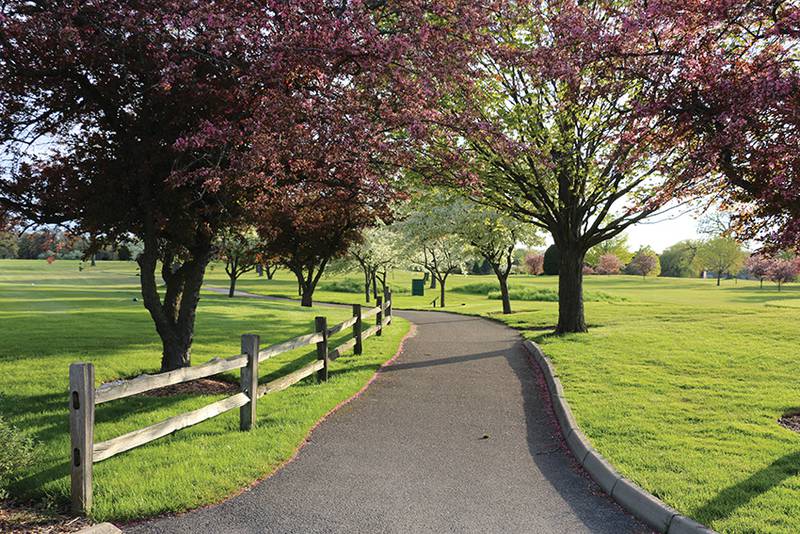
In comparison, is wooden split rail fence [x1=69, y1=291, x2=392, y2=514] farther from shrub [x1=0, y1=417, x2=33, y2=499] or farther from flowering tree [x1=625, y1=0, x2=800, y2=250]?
flowering tree [x1=625, y1=0, x2=800, y2=250]

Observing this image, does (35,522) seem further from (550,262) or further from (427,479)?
(550,262)

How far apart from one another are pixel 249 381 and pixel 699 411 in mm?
7280

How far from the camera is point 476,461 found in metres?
6.69

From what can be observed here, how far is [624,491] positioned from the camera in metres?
5.50

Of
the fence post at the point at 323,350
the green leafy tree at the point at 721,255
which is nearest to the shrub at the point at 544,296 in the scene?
the green leafy tree at the point at 721,255

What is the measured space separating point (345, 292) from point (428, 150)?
49.9m

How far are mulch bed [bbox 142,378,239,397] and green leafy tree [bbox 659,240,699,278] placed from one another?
335 feet

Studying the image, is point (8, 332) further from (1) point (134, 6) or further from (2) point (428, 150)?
(2) point (428, 150)

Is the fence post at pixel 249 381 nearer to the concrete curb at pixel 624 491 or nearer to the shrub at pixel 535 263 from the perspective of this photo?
the concrete curb at pixel 624 491

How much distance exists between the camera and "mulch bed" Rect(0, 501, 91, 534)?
15.4 feet

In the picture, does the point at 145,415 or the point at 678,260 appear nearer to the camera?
the point at 145,415

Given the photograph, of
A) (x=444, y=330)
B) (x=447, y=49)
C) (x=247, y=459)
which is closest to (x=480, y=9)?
(x=447, y=49)

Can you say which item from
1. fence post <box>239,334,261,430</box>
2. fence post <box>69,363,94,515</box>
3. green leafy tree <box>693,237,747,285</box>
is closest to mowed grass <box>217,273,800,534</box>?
fence post <box>239,334,261,430</box>

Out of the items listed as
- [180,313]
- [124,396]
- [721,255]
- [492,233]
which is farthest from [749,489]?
Answer: [721,255]
